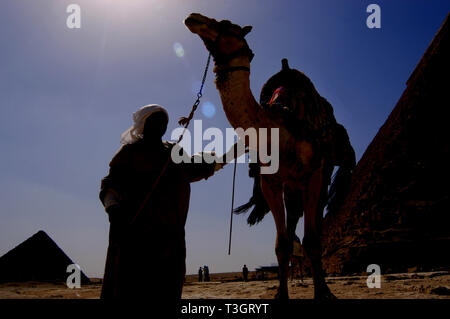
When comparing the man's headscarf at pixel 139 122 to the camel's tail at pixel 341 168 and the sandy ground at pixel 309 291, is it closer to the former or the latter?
the sandy ground at pixel 309 291

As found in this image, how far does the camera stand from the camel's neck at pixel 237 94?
294cm

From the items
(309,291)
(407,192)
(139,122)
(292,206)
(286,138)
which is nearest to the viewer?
(139,122)

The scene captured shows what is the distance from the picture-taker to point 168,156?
6.64 feet

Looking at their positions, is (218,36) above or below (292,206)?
above

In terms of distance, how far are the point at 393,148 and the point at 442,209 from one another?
364cm

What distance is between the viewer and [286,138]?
10.6 ft

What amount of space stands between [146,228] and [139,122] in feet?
2.04

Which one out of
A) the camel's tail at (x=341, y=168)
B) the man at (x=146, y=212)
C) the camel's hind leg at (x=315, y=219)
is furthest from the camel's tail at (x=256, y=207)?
the man at (x=146, y=212)

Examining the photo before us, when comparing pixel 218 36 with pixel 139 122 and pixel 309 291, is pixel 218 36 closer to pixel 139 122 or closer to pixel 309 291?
pixel 139 122

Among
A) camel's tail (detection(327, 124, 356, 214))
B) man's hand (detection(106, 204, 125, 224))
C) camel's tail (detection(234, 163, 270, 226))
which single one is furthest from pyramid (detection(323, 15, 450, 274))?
man's hand (detection(106, 204, 125, 224))

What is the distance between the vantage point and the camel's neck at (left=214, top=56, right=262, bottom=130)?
2.94 meters

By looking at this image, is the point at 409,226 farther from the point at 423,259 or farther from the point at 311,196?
the point at 311,196

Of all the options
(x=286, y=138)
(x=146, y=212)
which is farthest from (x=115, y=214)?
(x=286, y=138)
